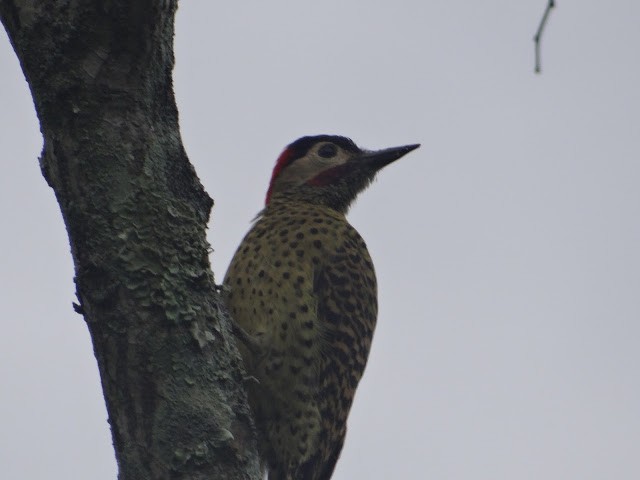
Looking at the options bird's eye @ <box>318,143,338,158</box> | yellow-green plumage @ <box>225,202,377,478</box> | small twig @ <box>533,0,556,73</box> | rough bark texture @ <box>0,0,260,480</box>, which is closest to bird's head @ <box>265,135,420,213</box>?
bird's eye @ <box>318,143,338,158</box>

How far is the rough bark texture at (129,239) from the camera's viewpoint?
2.62 m

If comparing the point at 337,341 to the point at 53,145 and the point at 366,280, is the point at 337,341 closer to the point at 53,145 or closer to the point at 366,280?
the point at 366,280

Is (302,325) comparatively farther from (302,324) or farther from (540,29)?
(540,29)

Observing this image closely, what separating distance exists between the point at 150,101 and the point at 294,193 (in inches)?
135

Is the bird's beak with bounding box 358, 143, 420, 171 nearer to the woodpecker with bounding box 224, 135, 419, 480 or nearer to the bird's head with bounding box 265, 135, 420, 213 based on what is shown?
the bird's head with bounding box 265, 135, 420, 213

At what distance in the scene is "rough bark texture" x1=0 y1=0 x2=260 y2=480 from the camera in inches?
103

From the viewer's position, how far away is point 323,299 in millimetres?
5016

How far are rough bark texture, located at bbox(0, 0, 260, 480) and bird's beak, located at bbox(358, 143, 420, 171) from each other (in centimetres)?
375

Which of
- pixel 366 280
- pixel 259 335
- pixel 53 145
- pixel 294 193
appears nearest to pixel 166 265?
pixel 53 145

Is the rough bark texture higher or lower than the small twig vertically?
lower

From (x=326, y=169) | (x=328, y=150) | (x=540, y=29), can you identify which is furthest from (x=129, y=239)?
(x=328, y=150)

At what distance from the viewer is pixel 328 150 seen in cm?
652

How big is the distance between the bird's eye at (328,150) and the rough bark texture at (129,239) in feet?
12.1

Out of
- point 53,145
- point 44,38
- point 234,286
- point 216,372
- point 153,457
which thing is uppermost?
point 44,38
